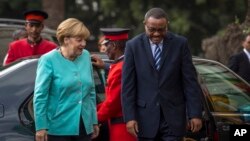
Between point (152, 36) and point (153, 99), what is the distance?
1.60 ft

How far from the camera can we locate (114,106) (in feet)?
22.4

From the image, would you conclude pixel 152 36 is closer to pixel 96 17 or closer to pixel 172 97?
pixel 172 97

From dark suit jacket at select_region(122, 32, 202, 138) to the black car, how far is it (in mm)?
656

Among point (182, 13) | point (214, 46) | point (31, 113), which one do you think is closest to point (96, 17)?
point (182, 13)

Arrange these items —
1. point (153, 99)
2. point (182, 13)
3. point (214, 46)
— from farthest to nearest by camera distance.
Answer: point (182, 13) → point (214, 46) → point (153, 99)

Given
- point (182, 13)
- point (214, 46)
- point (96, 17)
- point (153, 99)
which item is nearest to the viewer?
point (153, 99)

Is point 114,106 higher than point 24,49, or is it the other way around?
point 24,49

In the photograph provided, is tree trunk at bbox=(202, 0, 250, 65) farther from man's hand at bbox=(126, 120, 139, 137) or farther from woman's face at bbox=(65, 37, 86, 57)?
woman's face at bbox=(65, 37, 86, 57)

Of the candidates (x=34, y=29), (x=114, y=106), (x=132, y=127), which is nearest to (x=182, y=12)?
(x=34, y=29)

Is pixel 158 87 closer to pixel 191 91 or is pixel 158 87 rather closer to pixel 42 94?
pixel 191 91

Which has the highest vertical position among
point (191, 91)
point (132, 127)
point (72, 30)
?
point (72, 30)

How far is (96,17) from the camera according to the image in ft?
89.0

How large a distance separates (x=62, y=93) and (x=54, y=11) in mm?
13982

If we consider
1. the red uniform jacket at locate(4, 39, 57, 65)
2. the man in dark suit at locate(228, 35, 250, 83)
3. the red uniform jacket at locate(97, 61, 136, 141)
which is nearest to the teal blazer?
the red uniform jacket at locate(97, 61, 136, 141)
